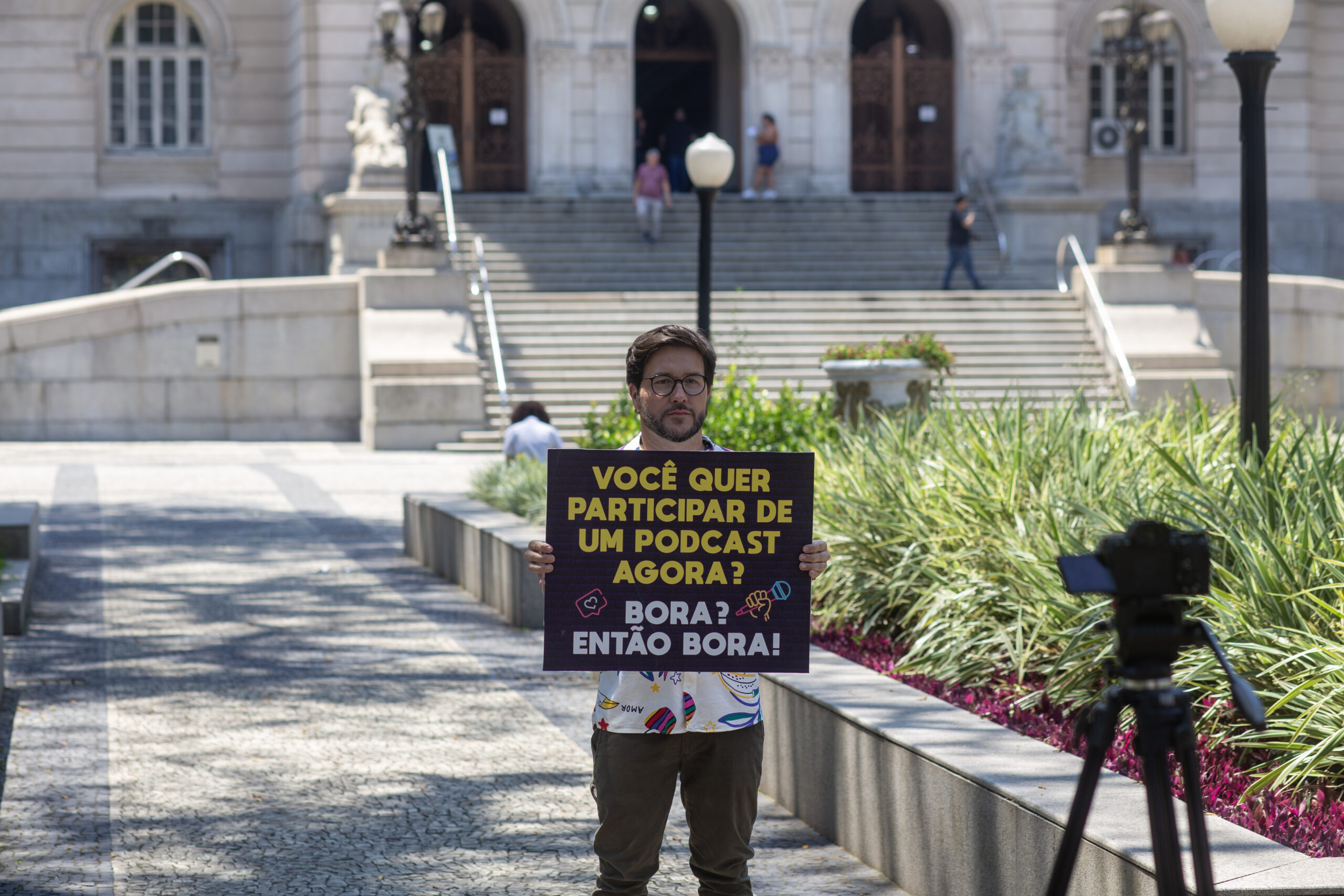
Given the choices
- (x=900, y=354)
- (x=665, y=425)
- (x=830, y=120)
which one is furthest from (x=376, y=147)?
(x=665, y=425)

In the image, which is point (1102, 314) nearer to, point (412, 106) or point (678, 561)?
point (412, 106)

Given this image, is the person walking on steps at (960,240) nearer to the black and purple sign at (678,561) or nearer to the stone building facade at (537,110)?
the stone building facade at (537,110)

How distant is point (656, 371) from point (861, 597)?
365cm

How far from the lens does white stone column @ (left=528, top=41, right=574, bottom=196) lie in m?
31.5

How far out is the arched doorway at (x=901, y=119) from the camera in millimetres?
33406

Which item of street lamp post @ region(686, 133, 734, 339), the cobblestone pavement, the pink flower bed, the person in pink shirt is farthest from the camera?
the person in pink shirt

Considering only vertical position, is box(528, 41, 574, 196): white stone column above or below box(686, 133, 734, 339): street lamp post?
above

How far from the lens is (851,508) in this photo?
307 inches

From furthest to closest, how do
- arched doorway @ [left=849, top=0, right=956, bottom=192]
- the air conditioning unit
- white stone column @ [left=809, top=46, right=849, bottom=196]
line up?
the air conditioning unit < arched doorway @ [left=849, top=0, right=956, bottom=192] < white stone column @ [left=809, top=46, right=849, bottom=196]

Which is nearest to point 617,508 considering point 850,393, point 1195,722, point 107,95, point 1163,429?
point 1195,722

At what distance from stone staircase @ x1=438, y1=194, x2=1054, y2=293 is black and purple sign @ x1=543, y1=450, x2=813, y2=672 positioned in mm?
22690

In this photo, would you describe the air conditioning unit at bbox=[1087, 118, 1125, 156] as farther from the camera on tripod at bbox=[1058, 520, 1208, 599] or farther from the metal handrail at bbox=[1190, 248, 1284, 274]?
the camera on tripod at bbox=[1058, 520, 1208, 599]

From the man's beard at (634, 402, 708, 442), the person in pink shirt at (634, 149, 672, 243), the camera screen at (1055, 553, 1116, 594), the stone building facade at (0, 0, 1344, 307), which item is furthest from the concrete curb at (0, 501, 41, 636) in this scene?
the stone building facade at (0, 0, 1344, 307)

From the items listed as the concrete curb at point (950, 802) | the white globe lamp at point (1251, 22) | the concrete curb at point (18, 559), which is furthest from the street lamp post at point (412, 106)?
the concrete curb at point (950, 802)
